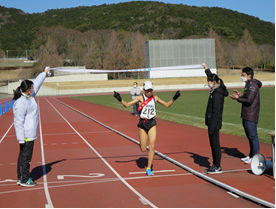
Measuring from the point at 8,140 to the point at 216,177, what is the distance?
9.63 meters

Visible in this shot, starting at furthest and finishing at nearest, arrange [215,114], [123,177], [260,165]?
[215,114]
[123,177]
[260,165]

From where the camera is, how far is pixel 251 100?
9031 mm

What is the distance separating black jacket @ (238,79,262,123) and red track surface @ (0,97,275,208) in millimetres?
1168

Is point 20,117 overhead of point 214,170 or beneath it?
overhead

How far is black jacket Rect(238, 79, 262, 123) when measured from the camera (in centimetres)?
902

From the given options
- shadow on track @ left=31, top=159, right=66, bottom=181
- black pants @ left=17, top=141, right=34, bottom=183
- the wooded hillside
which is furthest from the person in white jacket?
the wooded hillside

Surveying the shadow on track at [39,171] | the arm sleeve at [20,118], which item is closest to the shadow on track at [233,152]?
the shadow on track at [39,171]

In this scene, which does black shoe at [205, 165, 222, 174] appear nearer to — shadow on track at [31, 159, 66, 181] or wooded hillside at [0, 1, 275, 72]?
shadow on track at [31, 159, 66, 181]

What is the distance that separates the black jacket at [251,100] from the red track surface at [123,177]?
117cm

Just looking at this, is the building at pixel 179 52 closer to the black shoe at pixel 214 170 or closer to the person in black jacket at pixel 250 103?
the person in black jacket at pixel 250 103

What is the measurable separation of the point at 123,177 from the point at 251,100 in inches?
129

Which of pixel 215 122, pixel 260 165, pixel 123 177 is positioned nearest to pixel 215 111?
pixel 215 122

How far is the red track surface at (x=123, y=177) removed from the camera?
672 cm

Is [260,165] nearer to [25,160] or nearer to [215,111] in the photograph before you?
[215,111]
